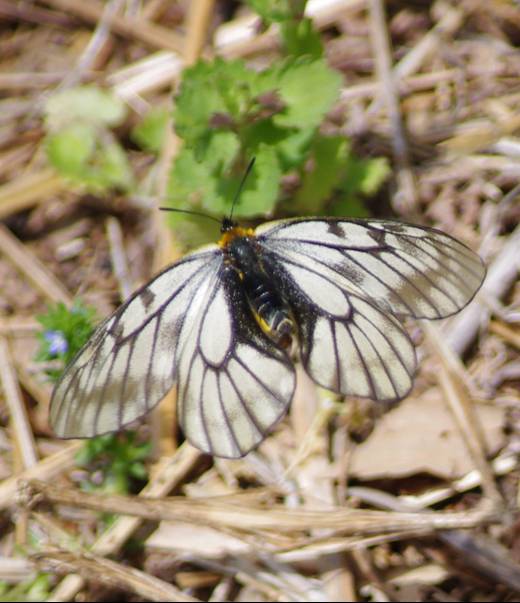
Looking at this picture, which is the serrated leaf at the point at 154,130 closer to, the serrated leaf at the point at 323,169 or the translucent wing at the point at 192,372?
the serrated leaf at the point at 323,169

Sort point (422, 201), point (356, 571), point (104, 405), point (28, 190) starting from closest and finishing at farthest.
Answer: point (104, 405) → point (356, 571) → point (422, 201) → point (28, 190)

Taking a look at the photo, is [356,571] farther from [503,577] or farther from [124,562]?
[124,562]

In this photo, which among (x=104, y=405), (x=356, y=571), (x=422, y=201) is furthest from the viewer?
(x=422, y=201)

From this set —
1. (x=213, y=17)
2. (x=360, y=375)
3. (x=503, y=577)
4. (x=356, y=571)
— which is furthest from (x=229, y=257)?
(x=213, y=17)

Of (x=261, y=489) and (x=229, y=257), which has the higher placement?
(x=229, y=257)

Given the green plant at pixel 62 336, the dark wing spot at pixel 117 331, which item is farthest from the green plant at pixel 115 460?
the dark wing spot at pixel 117 331

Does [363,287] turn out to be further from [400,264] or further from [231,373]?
[231,373]

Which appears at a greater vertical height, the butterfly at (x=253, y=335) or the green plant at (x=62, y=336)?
the green plant at (x=62, y=336)
